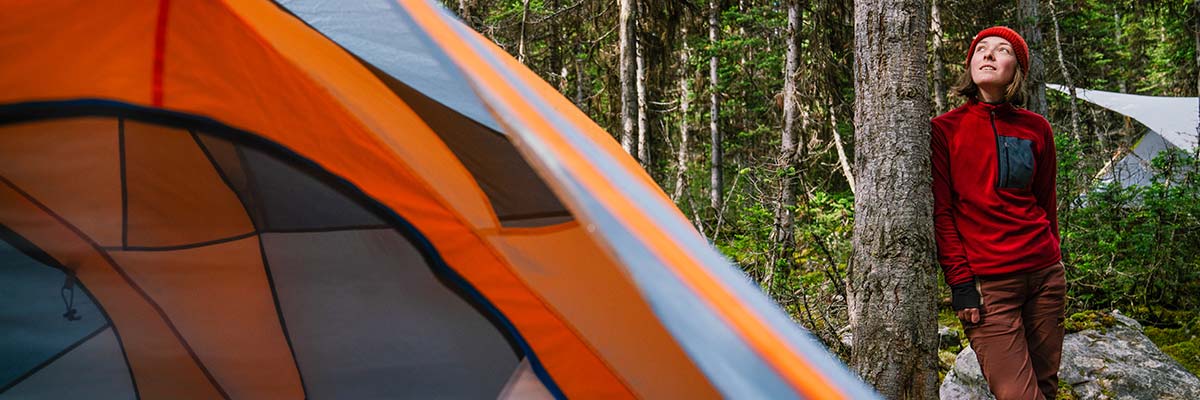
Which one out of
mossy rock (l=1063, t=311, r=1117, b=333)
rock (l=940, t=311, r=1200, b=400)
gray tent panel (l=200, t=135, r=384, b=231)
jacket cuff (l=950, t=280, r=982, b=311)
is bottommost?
rock (l=940, t=311, r=1200, b=400)

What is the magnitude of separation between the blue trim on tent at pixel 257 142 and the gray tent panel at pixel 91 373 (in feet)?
1.99

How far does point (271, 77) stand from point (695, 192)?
1521 centimetres

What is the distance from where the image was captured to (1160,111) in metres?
13.0

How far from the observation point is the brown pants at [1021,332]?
8.70 ft

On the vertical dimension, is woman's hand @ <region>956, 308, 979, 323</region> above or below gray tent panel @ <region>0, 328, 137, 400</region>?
below

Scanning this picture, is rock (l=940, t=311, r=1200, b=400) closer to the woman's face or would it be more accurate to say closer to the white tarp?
the woman's face

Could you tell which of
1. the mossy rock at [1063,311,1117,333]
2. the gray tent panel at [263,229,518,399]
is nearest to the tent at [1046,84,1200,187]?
the mossy rock at [1063,311,1117,333]

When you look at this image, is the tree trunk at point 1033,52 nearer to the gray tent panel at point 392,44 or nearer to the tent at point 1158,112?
the tent at point 1158,112

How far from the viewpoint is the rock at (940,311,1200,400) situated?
4.48m

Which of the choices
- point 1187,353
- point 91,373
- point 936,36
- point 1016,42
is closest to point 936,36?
point 936,36

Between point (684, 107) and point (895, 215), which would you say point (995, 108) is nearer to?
point (895, 215)

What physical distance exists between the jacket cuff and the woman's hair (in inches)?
23.9

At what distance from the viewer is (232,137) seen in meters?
2.31

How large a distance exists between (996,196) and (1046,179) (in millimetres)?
264
